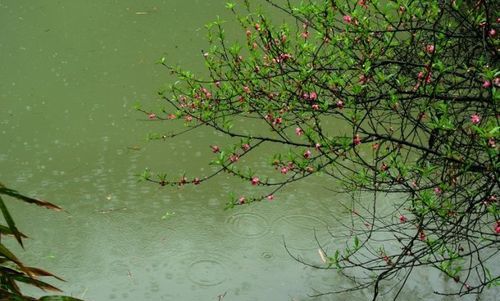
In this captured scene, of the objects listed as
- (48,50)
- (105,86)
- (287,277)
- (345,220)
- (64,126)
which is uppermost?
(48,50)

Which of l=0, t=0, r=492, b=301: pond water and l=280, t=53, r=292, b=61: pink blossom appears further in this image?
l=0, t=0, r=492, b=301: pond water

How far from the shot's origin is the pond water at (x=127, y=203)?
2234mm

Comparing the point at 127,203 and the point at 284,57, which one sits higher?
the point at 127,203

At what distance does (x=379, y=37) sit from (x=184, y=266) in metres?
1.17

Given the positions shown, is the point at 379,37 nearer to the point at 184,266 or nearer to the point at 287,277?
the point at 287,277

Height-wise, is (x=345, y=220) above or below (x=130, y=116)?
below

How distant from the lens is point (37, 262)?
2279mm

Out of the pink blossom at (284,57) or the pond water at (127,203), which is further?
the pond water at (127,203)

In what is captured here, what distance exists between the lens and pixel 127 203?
104 inches

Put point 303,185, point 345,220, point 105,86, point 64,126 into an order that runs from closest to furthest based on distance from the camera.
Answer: point 345,220, point 303,185, point 64,126, point 105,86

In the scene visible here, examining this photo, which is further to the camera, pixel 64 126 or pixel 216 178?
pixel 64 126

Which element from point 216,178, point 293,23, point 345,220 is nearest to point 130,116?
point 216,178

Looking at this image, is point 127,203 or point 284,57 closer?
point 284,57

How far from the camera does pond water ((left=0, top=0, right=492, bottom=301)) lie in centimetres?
223
